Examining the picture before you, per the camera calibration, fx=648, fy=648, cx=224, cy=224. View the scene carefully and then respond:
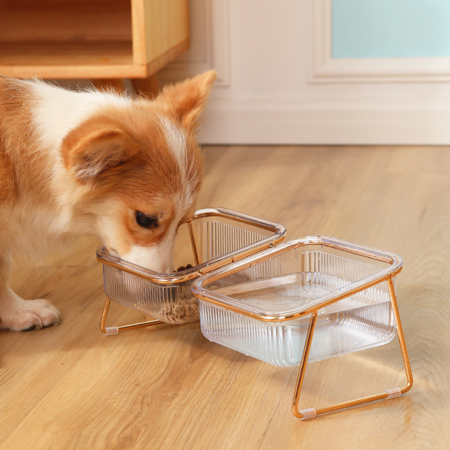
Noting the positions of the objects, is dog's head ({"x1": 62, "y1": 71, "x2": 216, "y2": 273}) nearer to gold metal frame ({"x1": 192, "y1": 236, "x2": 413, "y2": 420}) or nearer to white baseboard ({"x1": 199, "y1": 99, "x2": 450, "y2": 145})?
gold metal frame ({"x1": 192, "y1": 236, "x2": 413, "y2": 420})

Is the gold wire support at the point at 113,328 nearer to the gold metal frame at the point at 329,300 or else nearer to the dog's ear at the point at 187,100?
the gold metal frame at the point at 329,300

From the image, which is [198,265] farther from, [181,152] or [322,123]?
[322,123]

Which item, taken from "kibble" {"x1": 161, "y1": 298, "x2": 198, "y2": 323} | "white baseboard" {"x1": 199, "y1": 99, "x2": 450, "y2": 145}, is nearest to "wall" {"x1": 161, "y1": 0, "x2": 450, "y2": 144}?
"white baseboard" {"x1": 199, "y1": 99, "x2": 450, "y2": 145}

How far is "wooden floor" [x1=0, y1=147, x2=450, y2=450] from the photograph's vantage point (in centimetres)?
105

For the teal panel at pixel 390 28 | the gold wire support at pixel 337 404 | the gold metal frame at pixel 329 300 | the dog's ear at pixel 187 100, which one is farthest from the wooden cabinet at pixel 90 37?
the gold wire support at pixel 337 404

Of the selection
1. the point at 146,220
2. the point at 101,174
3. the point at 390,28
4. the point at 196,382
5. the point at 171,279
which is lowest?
the point at 196,382

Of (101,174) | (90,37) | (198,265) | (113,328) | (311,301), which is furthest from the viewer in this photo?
(90,37)

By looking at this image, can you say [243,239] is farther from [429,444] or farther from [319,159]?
[319,159]

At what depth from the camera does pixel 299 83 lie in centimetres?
285

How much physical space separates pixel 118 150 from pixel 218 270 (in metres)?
0.30

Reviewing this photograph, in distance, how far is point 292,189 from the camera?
2332 millimetres

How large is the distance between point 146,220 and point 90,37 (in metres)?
1.68

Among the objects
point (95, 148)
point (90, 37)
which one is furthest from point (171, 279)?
point (90, 37)

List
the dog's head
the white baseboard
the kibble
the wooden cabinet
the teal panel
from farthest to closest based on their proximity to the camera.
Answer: the white baseboard, the teal panel, the wooden cabinet, the kibble, the dog's head
